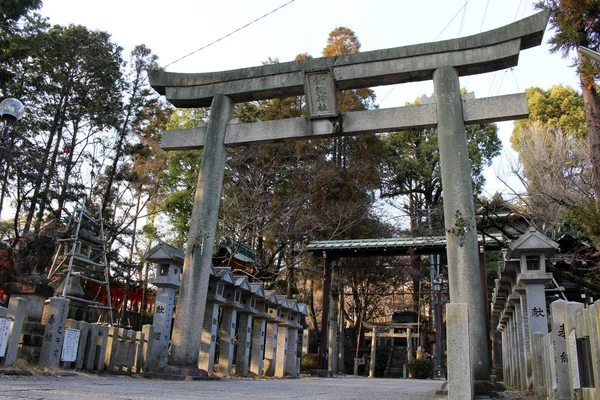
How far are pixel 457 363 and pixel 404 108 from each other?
18.7 feet

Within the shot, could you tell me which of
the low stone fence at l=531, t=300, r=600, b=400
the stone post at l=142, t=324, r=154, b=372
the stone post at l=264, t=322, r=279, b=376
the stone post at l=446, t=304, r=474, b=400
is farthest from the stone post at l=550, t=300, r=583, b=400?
the stone post at l=264, t=322, r=279, b=376

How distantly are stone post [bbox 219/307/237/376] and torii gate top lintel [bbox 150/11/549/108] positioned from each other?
195 inches

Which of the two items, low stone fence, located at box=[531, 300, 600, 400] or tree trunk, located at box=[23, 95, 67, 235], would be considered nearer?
low stone fence, located at box=[531, 300, 600, 400]

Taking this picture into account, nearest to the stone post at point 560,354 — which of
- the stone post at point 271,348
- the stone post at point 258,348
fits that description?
the stone post at point 258,348

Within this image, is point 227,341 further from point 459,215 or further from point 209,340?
point 459,215

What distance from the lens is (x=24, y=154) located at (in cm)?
1720

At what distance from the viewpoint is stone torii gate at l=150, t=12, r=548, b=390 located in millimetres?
7414

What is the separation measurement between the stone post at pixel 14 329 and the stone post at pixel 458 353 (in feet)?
19.1

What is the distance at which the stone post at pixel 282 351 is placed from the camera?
13.2m

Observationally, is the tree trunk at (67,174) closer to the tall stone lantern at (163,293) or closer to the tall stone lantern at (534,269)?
the tall stone lantern at (163,293)

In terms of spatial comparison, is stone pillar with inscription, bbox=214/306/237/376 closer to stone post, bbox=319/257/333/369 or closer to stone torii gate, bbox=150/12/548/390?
stone torii gate, bbox=150/12/548/390

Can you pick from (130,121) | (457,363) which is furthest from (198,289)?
(130,121)

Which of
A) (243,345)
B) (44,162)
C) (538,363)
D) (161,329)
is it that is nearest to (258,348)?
(243,345)

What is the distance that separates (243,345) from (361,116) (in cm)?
663
